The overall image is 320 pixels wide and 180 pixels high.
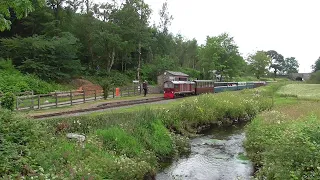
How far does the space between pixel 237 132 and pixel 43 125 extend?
12787mm

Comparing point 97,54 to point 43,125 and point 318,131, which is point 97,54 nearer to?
point 43,125

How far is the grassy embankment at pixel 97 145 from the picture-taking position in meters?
7.51

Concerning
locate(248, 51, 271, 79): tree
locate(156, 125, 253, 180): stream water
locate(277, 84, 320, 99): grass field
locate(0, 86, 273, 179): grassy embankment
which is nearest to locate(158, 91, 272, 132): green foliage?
locate(0, 86, 273, 179): grassy embankment

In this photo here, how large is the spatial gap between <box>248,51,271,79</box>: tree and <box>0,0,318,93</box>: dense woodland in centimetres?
3372

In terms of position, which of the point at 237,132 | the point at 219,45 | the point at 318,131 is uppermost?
the point at 219,45

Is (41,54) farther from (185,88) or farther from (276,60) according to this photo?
(276,60)

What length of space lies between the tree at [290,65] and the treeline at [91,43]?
8617cm

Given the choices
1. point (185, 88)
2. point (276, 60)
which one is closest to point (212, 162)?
point (185, 88)

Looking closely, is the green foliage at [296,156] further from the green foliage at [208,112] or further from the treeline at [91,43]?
the treeline at [91,43]

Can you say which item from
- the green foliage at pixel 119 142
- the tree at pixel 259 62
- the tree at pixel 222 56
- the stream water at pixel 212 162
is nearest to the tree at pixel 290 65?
the tree at pixel 259 62

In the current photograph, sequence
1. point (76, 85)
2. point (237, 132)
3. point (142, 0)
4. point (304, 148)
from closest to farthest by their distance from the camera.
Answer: point (304, 148), point (237, 132), point (76, 85), point (142, 0)

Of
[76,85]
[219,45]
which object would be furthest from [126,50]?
[219,45]

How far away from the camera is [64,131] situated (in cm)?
1151

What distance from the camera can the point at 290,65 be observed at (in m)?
141
